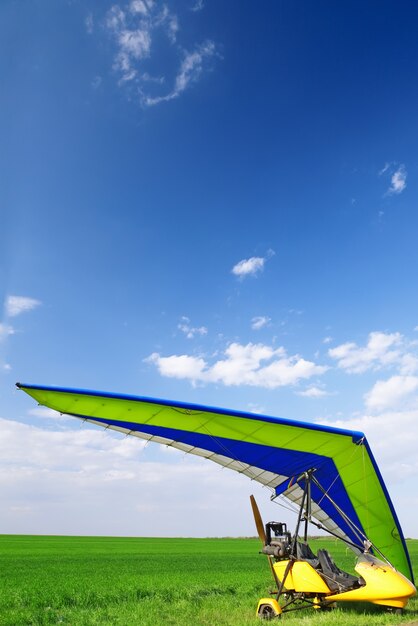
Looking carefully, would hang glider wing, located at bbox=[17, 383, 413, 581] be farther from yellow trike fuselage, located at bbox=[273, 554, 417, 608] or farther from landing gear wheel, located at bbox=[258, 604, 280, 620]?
landing gear wheel, located at bbox=[258, 604, 280, 620]

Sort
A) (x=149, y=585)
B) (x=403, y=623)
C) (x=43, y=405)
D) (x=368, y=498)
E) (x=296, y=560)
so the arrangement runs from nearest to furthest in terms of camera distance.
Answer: (x=403, y=623), (x=43, y=405), (x=296, y=560), (x=368, y=498), (x=149, y=585)

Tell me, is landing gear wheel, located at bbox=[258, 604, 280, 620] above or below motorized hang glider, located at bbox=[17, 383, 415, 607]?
below

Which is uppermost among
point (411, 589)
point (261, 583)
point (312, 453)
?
point (312, 453)

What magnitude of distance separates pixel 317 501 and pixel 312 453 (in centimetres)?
241

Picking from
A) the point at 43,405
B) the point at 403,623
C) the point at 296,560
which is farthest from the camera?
the point at 296,560

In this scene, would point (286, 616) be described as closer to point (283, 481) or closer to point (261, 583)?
point (283, 481)

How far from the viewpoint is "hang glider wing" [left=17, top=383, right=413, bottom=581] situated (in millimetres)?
7914

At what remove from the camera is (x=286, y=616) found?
27.0 ft

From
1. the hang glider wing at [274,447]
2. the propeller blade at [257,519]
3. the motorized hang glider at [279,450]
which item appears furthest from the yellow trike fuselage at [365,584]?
the hang glider wing at [274,447]

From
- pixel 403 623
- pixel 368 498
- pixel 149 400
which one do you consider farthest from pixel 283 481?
pixel 149 400

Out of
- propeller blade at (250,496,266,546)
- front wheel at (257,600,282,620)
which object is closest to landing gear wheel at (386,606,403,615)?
front wheel at (257,600,282,620)

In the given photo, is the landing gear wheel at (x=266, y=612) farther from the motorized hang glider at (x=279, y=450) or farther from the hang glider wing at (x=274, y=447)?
the hang glider wing at (x=274, y=447)

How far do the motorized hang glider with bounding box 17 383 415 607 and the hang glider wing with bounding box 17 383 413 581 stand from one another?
0.7 inches

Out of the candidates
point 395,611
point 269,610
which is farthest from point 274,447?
point 395,611
